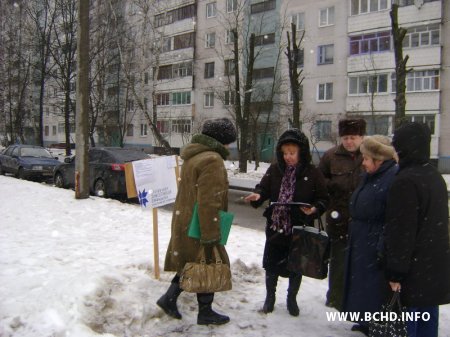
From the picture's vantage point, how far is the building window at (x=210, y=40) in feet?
136

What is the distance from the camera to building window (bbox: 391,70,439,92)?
28625 millimetres

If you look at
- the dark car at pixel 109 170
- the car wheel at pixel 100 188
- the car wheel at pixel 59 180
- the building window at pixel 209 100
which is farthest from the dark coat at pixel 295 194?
the building window at pixel 209 100

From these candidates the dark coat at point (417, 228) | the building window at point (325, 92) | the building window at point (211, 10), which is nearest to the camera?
the dark coat at point (417, 228)

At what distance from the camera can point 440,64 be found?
92.9 ft

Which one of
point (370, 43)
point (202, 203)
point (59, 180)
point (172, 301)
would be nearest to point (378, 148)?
point (202, 203)

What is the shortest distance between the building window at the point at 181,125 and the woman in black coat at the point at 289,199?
1529 inches

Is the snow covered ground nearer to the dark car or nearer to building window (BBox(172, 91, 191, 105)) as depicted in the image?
the dark car

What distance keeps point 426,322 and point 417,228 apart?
0.81 metres

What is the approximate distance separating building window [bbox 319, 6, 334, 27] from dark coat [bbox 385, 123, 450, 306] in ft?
109

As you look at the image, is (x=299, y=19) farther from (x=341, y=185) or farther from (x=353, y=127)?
(x=341, y=185)

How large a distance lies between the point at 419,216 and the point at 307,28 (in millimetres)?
34597

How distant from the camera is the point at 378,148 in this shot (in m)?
3.28

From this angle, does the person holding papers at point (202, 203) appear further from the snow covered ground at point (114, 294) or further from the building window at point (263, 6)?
the building window at point (263, 6)

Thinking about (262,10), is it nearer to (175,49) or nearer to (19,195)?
(175,49)
